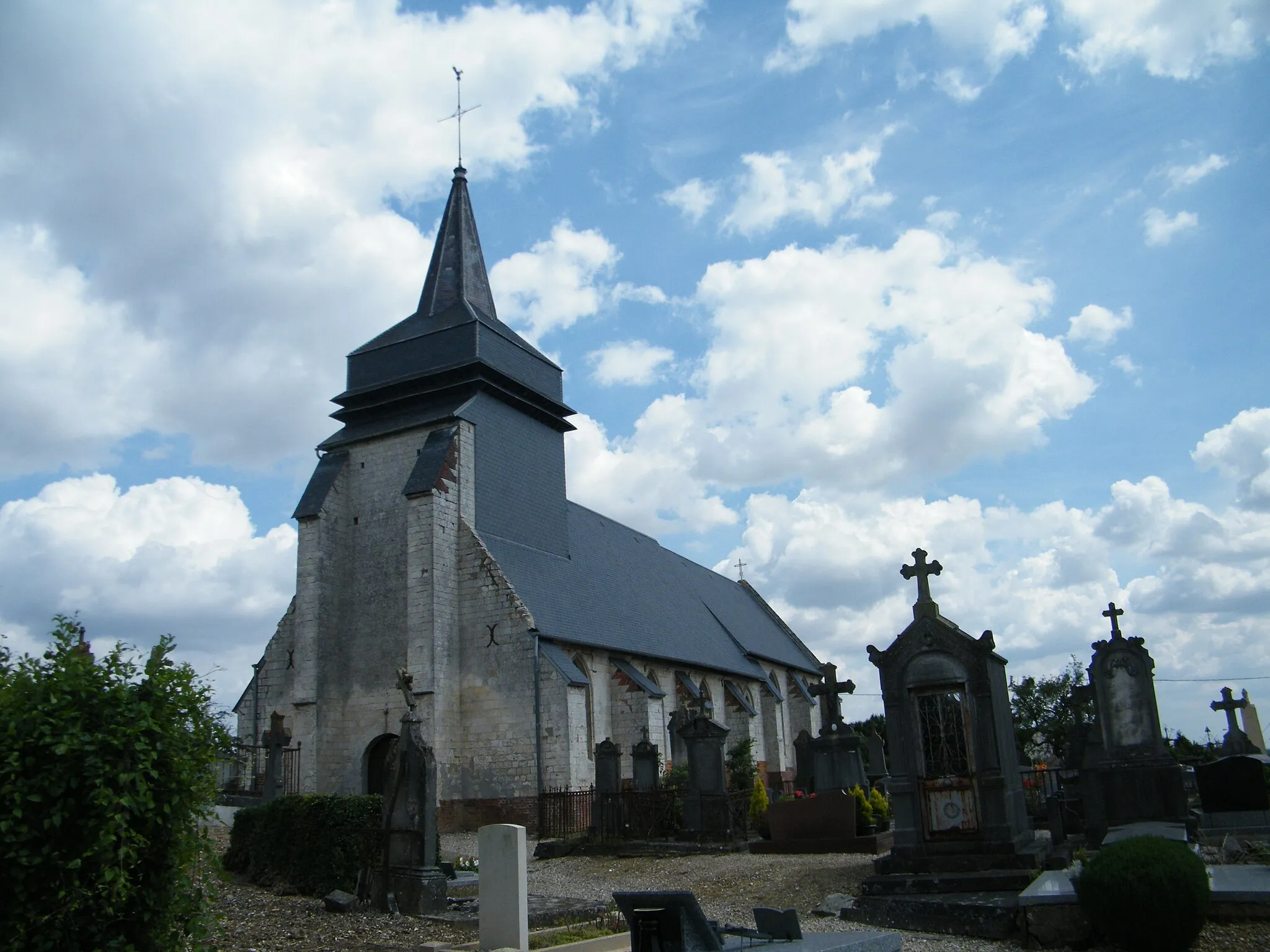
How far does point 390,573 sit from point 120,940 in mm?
19460

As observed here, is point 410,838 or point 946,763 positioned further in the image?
point 946,763

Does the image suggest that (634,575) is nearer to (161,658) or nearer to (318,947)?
(318,947)

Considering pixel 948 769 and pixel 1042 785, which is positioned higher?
pixel 948 769

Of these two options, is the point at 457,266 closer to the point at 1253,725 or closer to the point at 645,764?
the point at 645,764

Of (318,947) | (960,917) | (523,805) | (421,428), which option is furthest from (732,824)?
(421,428)

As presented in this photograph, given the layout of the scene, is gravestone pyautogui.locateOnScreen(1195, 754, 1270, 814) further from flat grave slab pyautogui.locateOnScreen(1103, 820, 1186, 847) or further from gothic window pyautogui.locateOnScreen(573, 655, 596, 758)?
gothic window pyautogui.locateOnScreen(573, 655, 596, 758)

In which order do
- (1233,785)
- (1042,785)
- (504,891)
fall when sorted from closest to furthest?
(504,891)
(1233,785)
(1042,785)

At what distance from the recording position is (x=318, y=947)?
852cm

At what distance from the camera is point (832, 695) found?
1942 centimetres

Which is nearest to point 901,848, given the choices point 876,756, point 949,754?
point 949,754

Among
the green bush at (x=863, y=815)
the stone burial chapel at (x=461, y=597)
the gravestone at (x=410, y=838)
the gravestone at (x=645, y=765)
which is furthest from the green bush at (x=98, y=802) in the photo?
the stone burial chapel at (x=461, y=597)

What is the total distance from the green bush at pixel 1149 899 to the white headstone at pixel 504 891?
463 cm

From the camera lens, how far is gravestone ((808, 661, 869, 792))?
18609 millimetres

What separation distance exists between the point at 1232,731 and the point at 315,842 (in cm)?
1681
